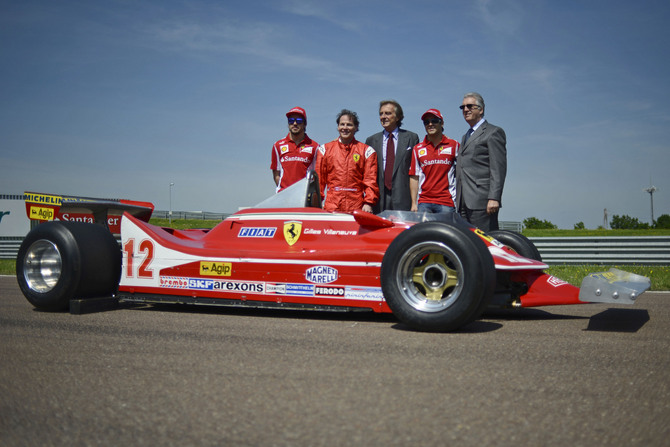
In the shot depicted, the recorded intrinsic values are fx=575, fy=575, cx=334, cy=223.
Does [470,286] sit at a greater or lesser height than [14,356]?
greater

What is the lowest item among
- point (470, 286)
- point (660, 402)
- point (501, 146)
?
point (660, 402)

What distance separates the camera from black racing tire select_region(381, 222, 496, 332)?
3.74 metres

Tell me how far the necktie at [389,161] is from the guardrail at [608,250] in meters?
6.34

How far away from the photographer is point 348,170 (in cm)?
619

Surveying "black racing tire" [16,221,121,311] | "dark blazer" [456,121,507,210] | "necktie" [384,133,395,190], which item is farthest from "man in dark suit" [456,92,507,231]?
"black racing tire" [16,221,121,311]

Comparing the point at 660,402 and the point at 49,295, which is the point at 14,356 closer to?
the point at 49,295

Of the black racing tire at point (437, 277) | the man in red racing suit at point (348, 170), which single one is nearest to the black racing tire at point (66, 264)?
the man in red racing suit at point (348, 170)

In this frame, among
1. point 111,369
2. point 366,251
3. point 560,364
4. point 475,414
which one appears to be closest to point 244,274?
point 366,251

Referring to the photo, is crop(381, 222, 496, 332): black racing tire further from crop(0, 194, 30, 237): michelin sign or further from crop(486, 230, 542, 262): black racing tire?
crop(0, 194, 30, 237): michelin sign

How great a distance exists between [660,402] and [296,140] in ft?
16.5

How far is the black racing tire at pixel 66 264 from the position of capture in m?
4.88

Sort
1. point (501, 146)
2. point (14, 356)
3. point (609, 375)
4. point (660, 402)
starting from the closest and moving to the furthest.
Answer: point (660, 402)
point (609, 375)
point (14, 356)
point (501, 146)

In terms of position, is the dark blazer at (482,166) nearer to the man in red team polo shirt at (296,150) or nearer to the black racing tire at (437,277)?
the man in red team polo shirt at (296,150)

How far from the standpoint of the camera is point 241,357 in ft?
10.0
